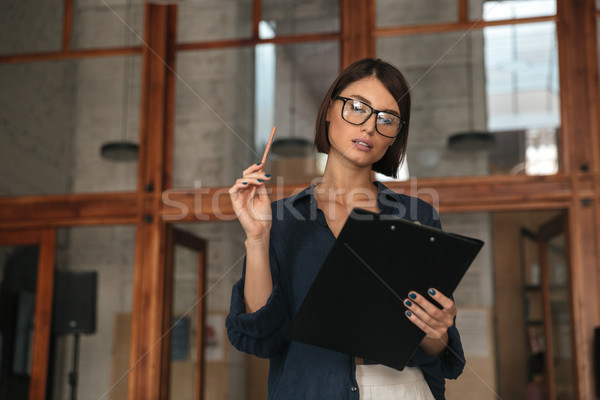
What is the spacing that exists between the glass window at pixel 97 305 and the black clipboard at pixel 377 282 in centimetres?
293

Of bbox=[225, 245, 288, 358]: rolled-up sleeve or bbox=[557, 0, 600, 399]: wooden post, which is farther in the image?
bbox=[557, 0, 600, 399]: wooden post

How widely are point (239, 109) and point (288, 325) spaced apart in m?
2.83

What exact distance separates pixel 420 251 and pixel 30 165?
342 cm

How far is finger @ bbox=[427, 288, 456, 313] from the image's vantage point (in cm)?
96

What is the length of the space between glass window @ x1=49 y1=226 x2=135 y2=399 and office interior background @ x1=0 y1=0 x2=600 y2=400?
12mm

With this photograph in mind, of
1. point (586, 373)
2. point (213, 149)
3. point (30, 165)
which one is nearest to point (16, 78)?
point (30, 165)

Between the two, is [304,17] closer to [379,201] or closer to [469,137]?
[469,137]

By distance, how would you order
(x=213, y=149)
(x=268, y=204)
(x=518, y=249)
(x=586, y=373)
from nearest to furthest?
(x=268, y=204), (x=586, y=373), (x=213, y=149), (x=518, y=249)

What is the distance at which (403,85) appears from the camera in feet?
3.87

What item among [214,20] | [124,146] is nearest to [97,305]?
[124,146]

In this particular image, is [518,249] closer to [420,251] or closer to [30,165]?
[30,165]

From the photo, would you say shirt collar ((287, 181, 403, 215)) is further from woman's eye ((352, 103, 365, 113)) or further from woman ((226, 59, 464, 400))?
woman's eye ((352, 103, 365, 113))

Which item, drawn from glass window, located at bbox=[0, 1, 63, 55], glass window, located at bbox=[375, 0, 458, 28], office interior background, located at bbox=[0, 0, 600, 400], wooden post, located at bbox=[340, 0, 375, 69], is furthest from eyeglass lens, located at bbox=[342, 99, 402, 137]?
glass window, located at bbox=[0, 1, 63, 55]

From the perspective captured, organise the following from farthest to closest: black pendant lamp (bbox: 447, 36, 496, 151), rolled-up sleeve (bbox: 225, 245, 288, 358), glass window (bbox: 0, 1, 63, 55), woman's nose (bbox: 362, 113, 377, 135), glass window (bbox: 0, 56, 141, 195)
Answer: glass window (bbox: 0, 1, 63, 55)
glass window (bbox: 0, 56, 141, 195)
black pendant lamp (bbox: 447, 36, 496, 151)
woman's nose (bbox: 362, 113, 377, 135)
rolled-up sleeve (bbox: 225, 245, 288, 358)
